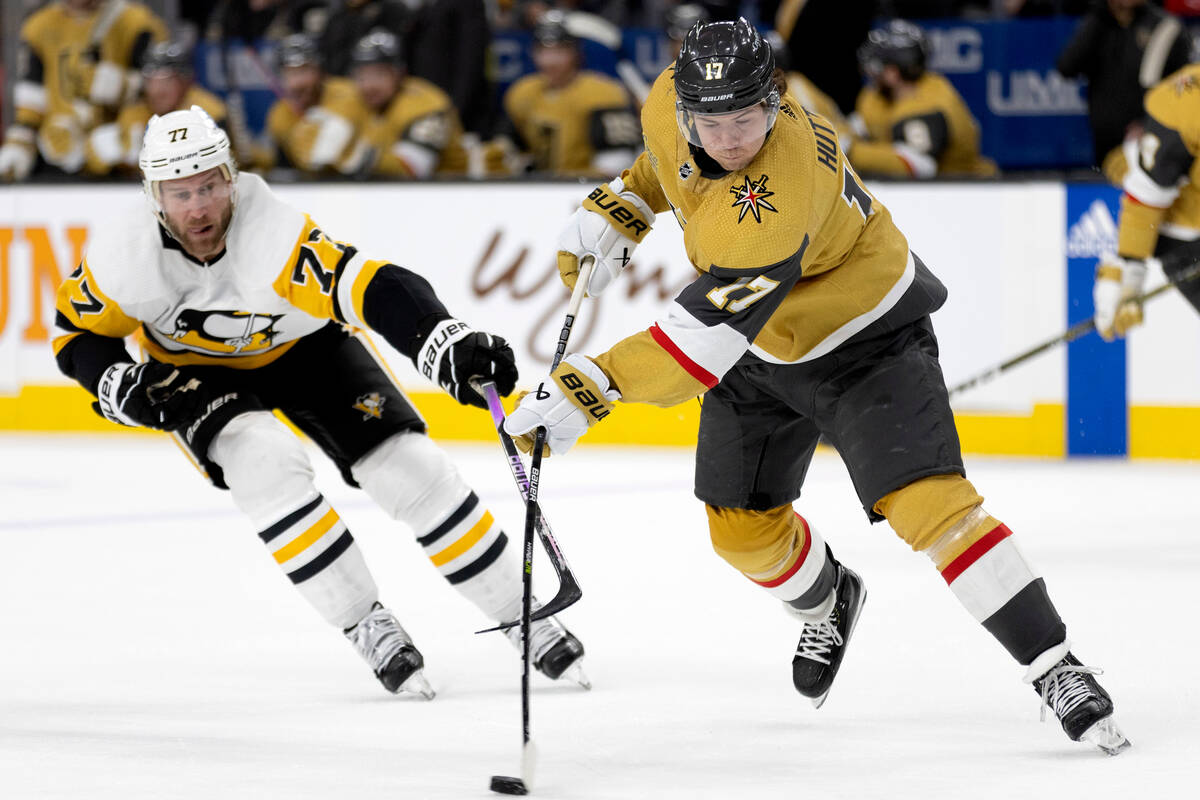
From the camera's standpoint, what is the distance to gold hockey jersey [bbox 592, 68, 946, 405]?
2.94 metres

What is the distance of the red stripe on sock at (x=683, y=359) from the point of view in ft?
9.68

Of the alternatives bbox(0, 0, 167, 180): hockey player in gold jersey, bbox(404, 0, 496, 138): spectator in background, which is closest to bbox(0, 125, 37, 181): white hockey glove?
bbox(0, 0, 167, 180): hockey player in gold jersey

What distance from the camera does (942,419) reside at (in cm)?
318

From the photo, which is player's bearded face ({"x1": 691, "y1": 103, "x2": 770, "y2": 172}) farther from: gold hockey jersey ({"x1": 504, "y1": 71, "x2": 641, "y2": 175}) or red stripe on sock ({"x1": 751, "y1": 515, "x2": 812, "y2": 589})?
gold hockey jersey ({"x1": 504, "y1": 71, "x2": 641, "y2": 175})

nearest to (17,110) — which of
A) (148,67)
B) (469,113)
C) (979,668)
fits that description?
(148,67)

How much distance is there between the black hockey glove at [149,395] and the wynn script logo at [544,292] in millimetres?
3494

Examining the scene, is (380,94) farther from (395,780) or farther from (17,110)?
(395,780)

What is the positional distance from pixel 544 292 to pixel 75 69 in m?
2.88

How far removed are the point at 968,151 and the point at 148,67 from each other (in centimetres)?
361

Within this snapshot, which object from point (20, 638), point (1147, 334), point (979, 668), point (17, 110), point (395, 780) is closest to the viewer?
point (395, 780)

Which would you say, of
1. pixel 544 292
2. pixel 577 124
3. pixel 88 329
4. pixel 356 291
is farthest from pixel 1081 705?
pixel 577 124

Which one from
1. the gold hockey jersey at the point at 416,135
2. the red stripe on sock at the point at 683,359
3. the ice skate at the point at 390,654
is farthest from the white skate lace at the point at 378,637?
the gold hockey jersey at the point at 416,135

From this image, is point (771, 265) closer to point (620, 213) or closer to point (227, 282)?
point (620, 213)

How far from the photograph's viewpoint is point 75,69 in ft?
28.5
